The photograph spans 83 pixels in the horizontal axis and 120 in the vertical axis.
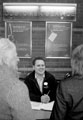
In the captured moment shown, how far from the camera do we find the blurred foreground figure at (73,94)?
77.9 inches

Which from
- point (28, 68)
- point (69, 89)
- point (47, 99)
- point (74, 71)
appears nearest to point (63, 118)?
point (69, 89)

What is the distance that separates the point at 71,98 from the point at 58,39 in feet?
10.2

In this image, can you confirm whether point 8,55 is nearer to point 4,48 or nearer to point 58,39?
point 4,48

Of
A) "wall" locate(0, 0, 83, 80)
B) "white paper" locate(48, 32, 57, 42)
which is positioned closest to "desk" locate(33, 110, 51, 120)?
"wall" locate(0, 0, 83, 80)

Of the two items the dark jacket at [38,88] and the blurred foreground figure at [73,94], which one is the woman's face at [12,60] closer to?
the blurred foreground figure at [73,94]

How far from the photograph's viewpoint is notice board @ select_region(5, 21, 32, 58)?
4980 mm

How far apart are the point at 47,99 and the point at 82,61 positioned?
144cm

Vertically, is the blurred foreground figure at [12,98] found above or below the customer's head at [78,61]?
below

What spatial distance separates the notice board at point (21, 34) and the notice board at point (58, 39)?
352 mm

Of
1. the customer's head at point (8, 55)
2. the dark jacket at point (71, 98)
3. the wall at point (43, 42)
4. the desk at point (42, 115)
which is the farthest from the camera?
the wall at point (43, 42)

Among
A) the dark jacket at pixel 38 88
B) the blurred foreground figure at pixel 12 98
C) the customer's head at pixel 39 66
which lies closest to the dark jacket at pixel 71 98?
the blurred foreground figure at pixel 12 98

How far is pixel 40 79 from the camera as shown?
154 inches

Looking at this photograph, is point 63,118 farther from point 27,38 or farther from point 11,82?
point 27,38

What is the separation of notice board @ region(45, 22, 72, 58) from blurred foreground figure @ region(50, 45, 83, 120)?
9.74ft
